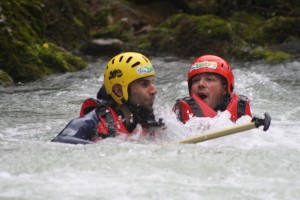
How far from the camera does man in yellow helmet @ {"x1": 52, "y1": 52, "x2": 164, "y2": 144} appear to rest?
20.0ft

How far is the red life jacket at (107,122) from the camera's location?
6.04m

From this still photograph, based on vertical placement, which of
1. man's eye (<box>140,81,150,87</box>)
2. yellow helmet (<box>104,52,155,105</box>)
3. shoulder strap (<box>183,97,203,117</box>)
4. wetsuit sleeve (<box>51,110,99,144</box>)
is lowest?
shoulder strap (<box>183,97,203,117</box>)

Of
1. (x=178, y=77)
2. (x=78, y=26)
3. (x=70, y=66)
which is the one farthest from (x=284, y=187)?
(x=78, y=26)

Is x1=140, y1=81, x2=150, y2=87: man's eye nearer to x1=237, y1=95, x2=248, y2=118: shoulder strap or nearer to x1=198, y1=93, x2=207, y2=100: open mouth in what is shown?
x1=198, y1=93, x2=207, y2=100: open mouth

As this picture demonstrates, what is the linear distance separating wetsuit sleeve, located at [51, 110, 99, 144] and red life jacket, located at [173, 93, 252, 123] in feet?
4.59

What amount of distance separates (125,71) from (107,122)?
25.2 inches

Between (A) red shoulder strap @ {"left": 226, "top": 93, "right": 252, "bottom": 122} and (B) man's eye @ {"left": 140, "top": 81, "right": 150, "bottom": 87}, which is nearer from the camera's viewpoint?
(B) man's eye @ {"left": 140, "top": 81, "right": 150, "bottom": 87}

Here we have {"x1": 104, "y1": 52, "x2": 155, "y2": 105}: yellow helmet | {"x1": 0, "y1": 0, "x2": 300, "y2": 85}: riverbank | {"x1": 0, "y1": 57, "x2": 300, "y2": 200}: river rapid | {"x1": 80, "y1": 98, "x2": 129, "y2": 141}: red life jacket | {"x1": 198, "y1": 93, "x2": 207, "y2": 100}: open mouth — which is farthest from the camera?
{"x1": 0, "y1": 0, "x2": 300, "y2": 85}: riverbank

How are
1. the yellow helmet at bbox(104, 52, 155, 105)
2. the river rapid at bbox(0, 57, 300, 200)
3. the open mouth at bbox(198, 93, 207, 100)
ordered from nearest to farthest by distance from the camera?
1. the river rapid at bbox(0, 57, 300, 200)
2. the yellow helmet at bbox(104, 52, 155, 105)
3. the open mouth at bbox(198, 93, 207, 100)

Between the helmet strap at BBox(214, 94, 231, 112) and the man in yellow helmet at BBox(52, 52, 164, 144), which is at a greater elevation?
the man in yellow helmet at BBox(52, 52, 164, 144)

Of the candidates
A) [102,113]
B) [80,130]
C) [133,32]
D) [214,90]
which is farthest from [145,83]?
[133,32]

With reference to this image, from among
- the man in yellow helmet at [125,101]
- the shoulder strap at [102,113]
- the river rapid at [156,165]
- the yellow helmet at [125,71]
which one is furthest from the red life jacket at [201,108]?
the shoulder strap at [102,113]

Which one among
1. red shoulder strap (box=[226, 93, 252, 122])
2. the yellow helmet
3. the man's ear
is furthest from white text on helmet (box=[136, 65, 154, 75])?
red shoulder strap (box=[226, 93, 252, 122])

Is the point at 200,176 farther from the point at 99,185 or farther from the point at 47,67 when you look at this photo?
the point at 47,67
